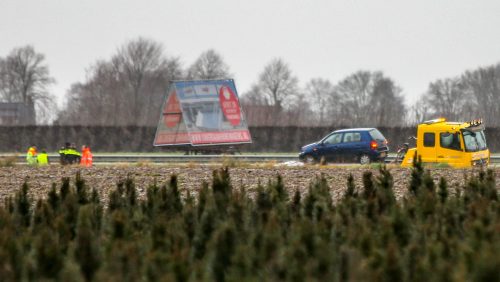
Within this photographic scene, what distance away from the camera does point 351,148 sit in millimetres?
33531

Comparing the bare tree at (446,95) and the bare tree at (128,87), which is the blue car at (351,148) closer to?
the bare tree at (128,87)

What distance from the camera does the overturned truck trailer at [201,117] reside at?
4144 centimetres

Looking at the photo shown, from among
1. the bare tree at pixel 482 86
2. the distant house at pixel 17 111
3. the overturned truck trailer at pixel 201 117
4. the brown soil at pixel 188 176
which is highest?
the bare tree at pixel 482 86

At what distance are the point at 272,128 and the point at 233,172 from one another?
30.0m

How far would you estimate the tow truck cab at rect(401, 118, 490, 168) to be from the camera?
28.8 m

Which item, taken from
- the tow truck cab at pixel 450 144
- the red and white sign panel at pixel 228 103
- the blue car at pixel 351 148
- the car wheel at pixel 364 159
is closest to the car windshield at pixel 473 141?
the tow truck cab at pixel 450 144

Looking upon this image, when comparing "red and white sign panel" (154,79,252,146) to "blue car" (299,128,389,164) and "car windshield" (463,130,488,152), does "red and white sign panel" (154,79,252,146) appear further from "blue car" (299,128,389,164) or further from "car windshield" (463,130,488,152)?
"car windshield" (463,130,488,152)

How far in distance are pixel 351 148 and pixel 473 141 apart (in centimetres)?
527

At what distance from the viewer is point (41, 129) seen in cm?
5422

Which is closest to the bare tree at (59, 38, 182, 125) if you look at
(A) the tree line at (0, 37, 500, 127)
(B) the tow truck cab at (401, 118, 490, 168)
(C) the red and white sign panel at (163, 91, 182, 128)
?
(A) the tree line at (0, 37, 500, 127)

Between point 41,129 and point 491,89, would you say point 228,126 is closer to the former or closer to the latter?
point 41,129

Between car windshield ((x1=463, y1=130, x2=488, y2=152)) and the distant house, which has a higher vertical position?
the distant house

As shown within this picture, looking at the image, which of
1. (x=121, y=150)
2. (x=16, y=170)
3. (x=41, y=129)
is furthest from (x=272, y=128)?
(x=16, y=170)

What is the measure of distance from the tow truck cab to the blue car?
3.71 meters
